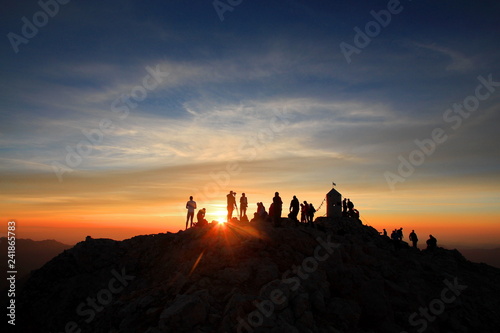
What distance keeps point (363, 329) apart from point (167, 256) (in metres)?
12.8

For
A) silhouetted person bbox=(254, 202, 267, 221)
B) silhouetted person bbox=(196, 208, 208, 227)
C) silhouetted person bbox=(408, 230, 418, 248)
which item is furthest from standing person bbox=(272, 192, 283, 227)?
silhouetted person bbox=(408, 230, 418, 248)

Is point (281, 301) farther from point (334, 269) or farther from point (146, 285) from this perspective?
point (146, 285)

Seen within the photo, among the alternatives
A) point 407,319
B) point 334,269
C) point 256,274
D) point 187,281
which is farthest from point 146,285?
→ point 407,319

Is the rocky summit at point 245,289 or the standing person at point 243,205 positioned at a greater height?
the standing person at point 243,205
